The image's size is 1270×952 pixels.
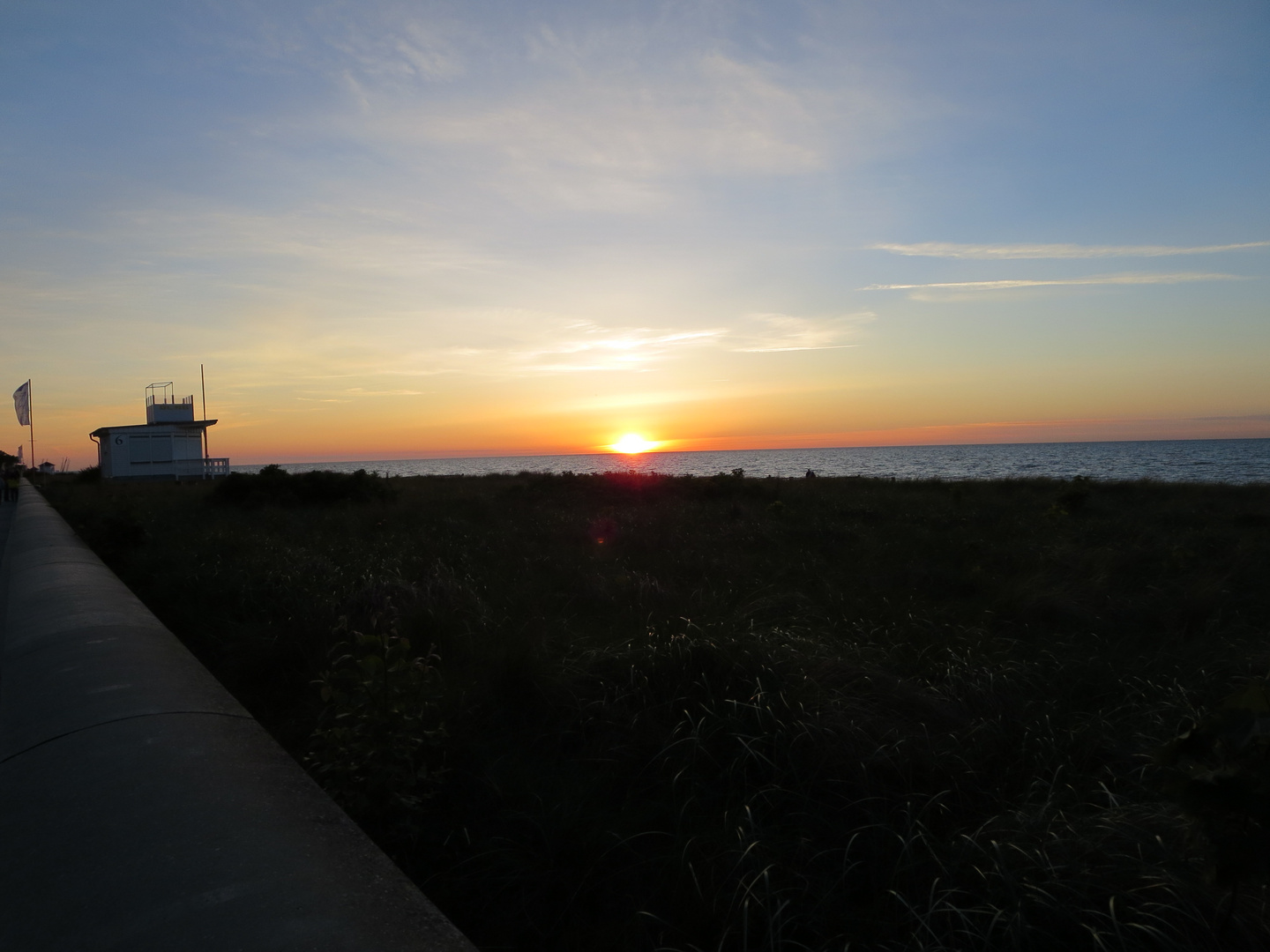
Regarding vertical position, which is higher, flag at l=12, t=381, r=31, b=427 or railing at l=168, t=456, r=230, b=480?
flag at l=12, t=381, r=31, b=427

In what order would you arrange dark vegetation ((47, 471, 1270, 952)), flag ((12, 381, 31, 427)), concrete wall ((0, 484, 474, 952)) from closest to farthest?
concrete wall ((0, 484, 474, 952)), dark vegetation ((47, 471, 1270, 952)), flag ((12, 381, 31, 427))

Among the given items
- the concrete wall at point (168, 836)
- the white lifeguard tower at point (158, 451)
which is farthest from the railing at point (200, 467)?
the concrete wall at point (168, 836)

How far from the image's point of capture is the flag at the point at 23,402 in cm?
3316

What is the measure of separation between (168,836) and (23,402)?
4232cm

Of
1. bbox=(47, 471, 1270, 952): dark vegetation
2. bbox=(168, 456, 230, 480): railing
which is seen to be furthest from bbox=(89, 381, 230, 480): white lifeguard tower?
bbox=(47, 471, 1270, 952): dark vegetation

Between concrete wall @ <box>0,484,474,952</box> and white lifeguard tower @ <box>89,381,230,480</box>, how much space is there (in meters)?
40.3

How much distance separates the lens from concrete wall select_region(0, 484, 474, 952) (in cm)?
150

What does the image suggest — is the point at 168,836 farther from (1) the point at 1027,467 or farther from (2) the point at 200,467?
(1) the point at 1027,467

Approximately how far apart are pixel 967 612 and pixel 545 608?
148 inches

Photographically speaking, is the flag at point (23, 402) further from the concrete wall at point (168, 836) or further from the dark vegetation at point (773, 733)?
the concrete wall at point (168, 836)

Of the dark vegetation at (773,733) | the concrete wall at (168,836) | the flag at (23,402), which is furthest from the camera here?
the flag at (23,402)

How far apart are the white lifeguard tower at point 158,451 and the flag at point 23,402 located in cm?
340

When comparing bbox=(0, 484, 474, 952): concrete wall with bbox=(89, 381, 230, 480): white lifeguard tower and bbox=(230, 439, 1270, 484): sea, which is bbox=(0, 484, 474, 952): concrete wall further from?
bbox=(89, 381, 230, 480): white lifeguard tower

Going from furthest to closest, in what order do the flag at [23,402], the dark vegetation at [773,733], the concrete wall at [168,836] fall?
the flag at [23,402], the dark vegetation at [773,733], the concrete wall at [168,836]
